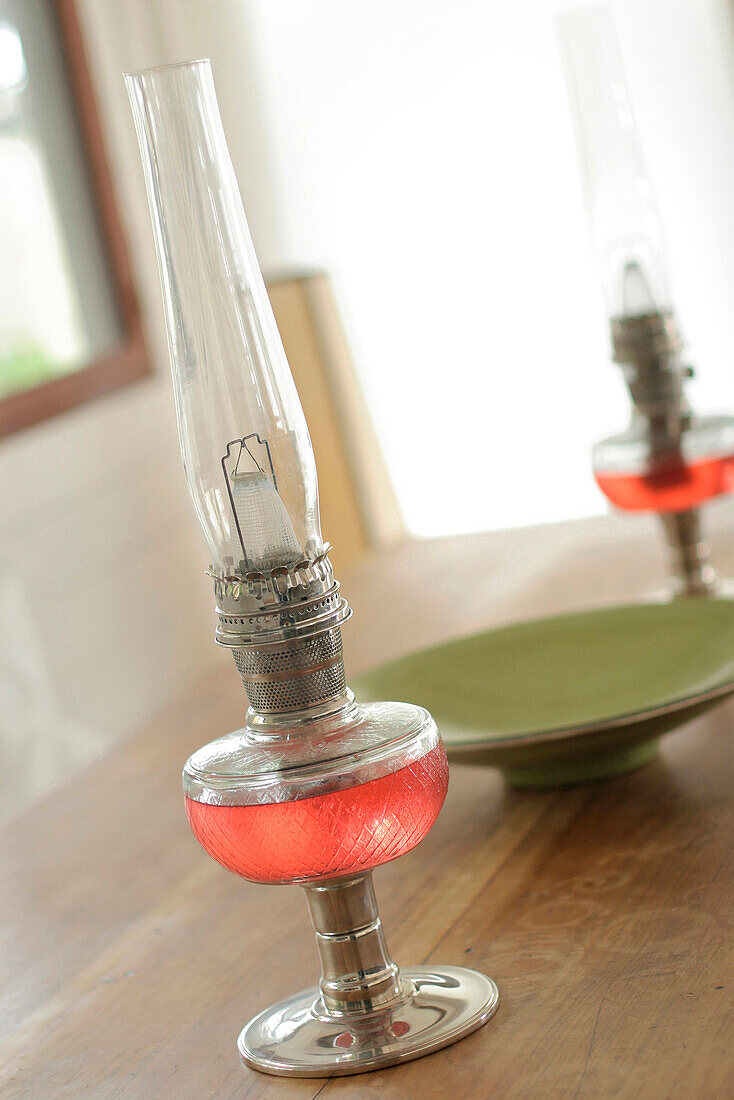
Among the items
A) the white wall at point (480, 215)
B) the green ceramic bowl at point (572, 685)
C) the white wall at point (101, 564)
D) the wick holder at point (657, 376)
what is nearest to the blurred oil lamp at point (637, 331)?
the wick holder at point (657, 376)

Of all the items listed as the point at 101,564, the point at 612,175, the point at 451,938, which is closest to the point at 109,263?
the point at 101,564

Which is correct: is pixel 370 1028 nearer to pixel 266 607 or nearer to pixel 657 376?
pixel 266 607

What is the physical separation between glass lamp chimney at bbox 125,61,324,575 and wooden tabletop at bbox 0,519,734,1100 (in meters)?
0.24

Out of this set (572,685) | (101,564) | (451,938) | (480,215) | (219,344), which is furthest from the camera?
(480,215)

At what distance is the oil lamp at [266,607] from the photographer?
1.91ft

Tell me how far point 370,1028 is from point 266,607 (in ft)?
0.69

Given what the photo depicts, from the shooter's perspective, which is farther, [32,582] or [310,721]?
[32,582]

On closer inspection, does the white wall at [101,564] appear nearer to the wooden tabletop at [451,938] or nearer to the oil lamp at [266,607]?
the wooden tabletop at [451,938]

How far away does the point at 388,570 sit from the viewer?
5.45ft

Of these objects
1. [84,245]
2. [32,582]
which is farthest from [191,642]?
[84,245]

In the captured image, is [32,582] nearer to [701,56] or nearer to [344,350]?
[344,350]

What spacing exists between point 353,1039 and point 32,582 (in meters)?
2.12

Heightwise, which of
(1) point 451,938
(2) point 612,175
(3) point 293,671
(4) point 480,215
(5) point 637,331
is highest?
(4) point 480,215

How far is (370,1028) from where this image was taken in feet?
2.06
